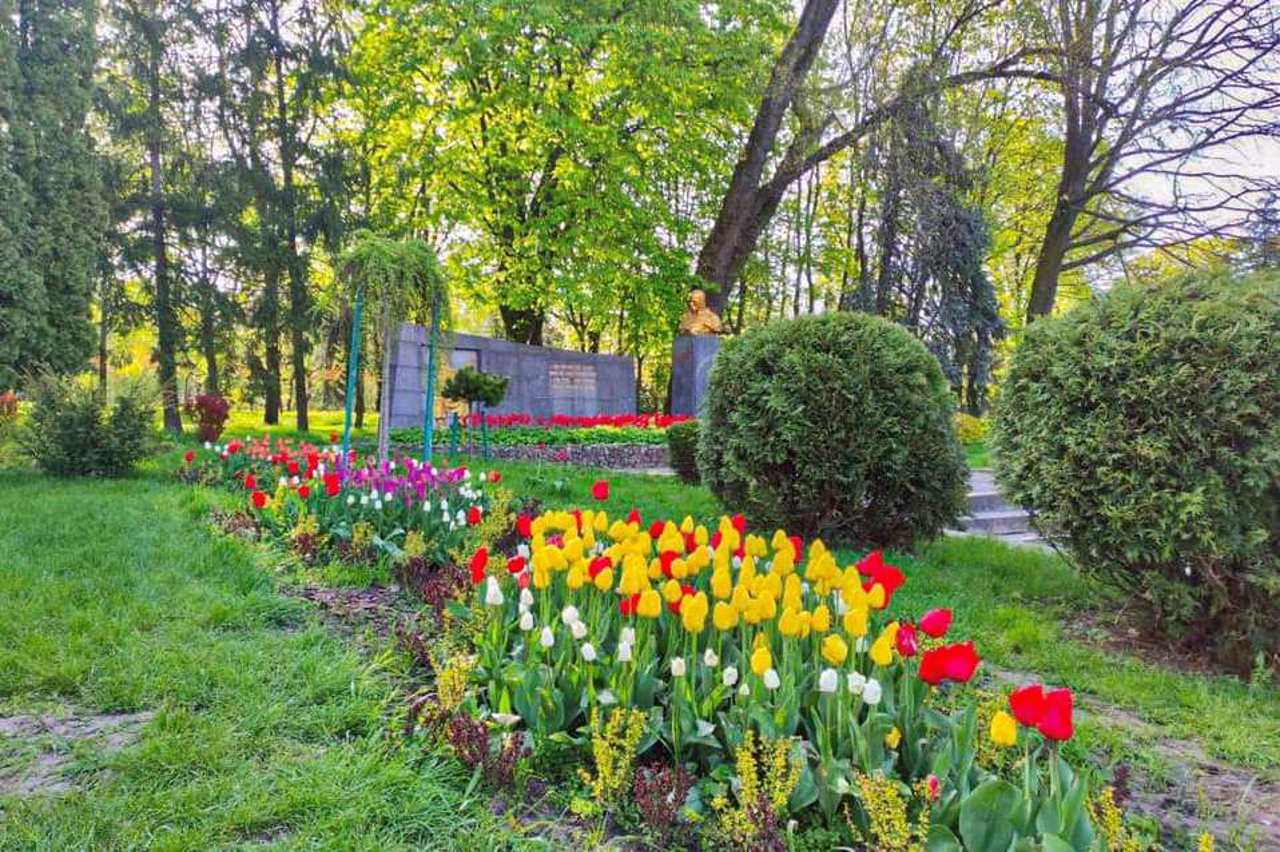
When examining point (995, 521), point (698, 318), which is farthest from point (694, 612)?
point (698, 318)

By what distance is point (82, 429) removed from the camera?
23.0 feet

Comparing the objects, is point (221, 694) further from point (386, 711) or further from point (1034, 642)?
point (1034, 642)

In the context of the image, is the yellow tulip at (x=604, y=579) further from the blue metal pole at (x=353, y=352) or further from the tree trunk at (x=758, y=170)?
the tree trunk at (x=758, y=170)

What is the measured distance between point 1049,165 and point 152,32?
17.6 metres

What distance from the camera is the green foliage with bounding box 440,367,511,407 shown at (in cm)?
1037

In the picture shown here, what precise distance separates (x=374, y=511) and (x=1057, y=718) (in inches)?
152

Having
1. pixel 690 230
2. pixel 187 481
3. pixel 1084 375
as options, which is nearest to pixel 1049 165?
pixel 690 230

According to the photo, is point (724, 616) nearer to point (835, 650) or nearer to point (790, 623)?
point (790, 623)

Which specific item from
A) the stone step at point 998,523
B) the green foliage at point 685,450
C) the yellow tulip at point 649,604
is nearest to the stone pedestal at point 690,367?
the green foliage at point 685,450

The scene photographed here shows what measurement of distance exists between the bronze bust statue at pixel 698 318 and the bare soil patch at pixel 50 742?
38.7 feet

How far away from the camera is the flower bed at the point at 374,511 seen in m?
4.16

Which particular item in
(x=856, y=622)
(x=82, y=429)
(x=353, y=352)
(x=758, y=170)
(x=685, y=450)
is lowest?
(x=856, y=622)

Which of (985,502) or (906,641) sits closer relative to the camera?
(906,641)

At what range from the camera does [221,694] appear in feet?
7.84
